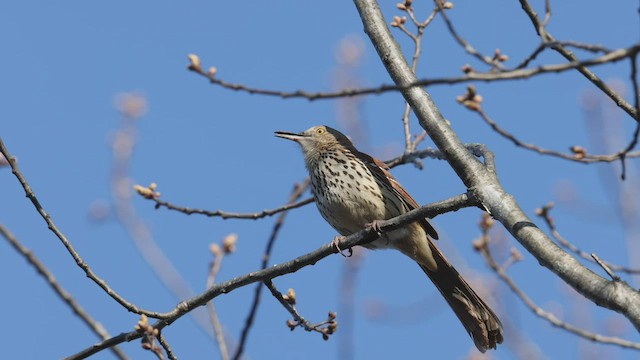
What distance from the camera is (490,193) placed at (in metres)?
4.07

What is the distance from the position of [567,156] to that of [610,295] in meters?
0.73

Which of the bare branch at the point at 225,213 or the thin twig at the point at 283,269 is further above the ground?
the bare branch at the point at 225,213

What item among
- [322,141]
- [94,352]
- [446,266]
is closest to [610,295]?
[94,352]

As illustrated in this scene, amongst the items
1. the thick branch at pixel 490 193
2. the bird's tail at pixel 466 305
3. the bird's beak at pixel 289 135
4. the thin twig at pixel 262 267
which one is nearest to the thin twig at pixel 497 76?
the thick branch at pixel 490 193

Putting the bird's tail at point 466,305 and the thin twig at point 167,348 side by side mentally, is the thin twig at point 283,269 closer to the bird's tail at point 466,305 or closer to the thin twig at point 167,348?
the thin twig at point 167,348

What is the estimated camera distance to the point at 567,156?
3771 millimetres

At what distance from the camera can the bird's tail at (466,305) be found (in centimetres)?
578

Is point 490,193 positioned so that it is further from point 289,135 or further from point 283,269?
point 289,135

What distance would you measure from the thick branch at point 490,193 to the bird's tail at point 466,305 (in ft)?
6.12

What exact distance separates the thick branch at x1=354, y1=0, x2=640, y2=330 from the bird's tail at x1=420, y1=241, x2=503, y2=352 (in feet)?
6.12

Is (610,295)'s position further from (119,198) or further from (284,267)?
(119,198)

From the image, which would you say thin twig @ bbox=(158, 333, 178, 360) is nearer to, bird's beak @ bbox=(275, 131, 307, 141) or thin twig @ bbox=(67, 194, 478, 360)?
thin twig @ bbox=(67, 194, 478, 360)

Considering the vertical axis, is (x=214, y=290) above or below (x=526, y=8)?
below

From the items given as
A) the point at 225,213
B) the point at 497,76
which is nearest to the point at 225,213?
the point at 225,213
